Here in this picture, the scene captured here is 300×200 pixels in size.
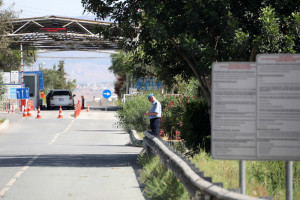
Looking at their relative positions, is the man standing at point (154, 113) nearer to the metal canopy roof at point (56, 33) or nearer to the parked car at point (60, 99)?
the metal canopy roof at point (56, 33)

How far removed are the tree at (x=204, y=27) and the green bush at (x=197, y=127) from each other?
55 cm

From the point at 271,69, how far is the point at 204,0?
8.22 meters

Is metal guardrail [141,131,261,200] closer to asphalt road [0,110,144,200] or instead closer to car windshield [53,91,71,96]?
asphalt road [0,110,144,200]

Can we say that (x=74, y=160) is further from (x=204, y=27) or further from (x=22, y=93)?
(x=22, y=93)

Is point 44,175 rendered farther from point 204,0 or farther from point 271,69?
point 271,69

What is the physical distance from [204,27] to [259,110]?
884 cm

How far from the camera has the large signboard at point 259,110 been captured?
22.7 feet

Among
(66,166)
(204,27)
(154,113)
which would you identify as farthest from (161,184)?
(154,113)

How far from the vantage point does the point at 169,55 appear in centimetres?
1733

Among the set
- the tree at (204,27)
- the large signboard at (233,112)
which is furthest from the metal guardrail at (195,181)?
the tree at (204,27)

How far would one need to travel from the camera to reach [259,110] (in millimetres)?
6953

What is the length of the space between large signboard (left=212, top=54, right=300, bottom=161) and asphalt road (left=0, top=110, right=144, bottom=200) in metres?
3.87

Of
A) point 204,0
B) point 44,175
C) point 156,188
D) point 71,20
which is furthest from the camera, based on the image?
point 71,20

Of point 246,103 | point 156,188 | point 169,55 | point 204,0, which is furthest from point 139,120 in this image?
point 246,103
